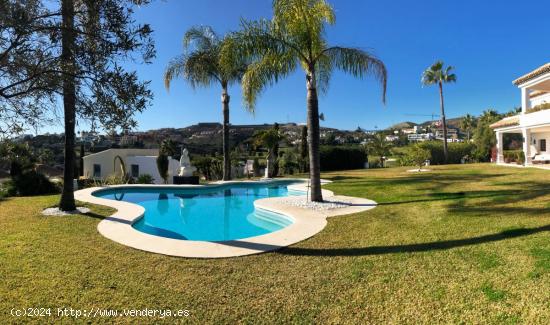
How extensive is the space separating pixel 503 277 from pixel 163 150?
2118cm

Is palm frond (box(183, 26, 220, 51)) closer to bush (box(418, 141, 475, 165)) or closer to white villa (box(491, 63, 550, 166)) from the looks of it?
white villa (box(491, 63, 550, 166))

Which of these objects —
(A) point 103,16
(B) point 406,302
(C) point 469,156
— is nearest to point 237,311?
(B) point 406,302

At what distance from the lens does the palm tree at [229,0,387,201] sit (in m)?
10.3

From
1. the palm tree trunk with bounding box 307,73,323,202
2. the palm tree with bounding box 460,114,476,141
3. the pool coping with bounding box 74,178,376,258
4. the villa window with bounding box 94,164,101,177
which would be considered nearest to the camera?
the pool coping with bounding box 74,178,376,258

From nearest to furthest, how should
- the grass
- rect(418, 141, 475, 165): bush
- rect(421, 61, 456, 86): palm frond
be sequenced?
the grass → rect(418, 141, 475, 165): bush → rect(421, 61, 456, 86): palm frond

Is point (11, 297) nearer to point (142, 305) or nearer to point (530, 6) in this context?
point (142, 305)

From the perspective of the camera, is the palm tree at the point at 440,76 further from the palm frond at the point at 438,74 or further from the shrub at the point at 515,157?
the shrub at the point at 515,157

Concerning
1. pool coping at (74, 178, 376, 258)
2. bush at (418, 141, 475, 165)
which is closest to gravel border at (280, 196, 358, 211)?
pool coping at (74, 178, 376, 258)

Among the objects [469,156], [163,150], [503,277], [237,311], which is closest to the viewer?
[237,311]

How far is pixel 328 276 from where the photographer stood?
4855mm

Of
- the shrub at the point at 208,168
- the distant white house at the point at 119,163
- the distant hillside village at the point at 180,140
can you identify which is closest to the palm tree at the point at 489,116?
the distant hillside village at the point at 180,140

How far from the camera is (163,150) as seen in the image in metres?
22.3

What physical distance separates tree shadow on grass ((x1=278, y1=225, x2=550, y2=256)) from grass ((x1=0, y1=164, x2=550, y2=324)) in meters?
0.02

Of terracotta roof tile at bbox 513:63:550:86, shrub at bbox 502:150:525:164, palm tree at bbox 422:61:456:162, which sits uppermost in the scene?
palm tree at bbox 422:61:456:162
